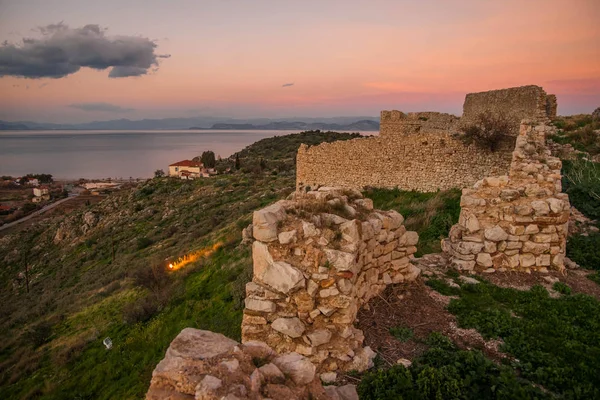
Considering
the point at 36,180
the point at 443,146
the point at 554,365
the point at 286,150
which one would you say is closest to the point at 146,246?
the point at 443,146

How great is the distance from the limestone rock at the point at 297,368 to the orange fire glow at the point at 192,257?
1513 cm

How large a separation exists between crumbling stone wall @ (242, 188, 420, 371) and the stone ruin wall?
11.7m

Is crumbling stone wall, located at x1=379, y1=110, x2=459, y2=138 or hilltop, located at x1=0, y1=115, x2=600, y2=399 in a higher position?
crumbling stone wall, located at x1=379, y1=110, x2=459, y2=138

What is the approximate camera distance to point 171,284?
14.9 meters

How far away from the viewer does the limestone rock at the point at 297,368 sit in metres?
2.60

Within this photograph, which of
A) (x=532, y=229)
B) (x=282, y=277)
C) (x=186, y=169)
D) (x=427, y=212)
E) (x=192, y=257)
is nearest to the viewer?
(x=282, y=277)

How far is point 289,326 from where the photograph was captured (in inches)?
175

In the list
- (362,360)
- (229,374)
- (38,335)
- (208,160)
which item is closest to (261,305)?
(362,360)

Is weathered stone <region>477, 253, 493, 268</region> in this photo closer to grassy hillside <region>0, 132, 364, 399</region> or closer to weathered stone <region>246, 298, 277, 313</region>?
weathered stone <region>246, 298, 277, 313</region>

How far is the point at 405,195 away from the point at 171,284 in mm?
11568

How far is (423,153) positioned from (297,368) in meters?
14.8

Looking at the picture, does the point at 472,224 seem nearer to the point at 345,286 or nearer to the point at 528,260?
the point at 528,260

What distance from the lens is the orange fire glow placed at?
678 inches

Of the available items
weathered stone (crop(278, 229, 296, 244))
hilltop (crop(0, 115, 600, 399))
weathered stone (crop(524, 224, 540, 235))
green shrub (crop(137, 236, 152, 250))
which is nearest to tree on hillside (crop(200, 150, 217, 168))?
green shrub (crop(137, 236, 152, 250))
